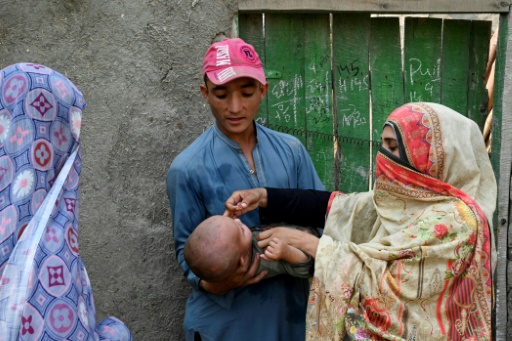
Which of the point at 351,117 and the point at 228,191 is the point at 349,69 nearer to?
the point at 351,117

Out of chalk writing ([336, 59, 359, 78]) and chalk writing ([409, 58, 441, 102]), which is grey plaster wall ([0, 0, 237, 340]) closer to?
chalk writing ([336, 59, 359, 78])

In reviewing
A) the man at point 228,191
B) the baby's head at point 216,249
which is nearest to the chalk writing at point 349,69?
the man at point 228,191

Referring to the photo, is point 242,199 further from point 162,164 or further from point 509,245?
point 509,245

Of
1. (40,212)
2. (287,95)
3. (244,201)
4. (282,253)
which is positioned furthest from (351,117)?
(40,212)

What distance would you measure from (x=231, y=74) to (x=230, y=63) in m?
0.06

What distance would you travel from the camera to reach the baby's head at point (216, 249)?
309cm

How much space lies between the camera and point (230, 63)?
3.40 metres

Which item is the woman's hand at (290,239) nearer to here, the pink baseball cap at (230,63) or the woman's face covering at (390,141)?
the woman's face covering at (390,141)

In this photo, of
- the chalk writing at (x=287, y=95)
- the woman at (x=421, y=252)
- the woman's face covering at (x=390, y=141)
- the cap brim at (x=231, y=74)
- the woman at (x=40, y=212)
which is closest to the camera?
the woman at (x=40, y=212)

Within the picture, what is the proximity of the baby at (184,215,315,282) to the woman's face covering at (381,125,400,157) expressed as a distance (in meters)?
0.58

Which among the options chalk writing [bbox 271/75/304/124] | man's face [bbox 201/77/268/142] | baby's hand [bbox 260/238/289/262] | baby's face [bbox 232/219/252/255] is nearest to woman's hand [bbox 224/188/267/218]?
baby's face [bbox 232/219/252/255]

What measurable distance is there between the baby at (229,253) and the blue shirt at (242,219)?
258 millimetres

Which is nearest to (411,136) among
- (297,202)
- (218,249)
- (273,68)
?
(297,202)

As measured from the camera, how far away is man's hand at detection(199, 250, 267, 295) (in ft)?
10.5
